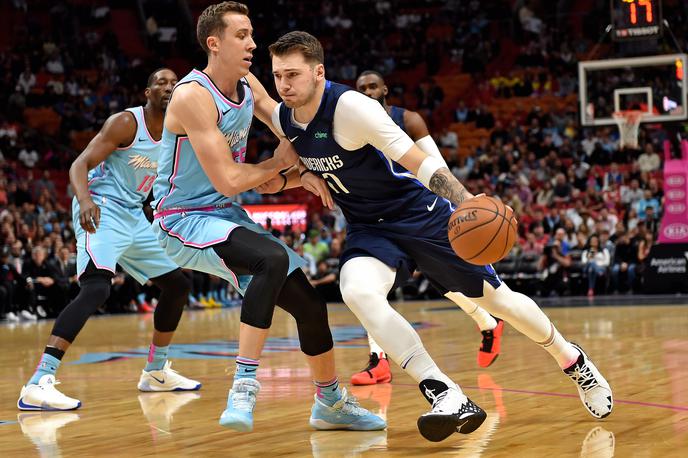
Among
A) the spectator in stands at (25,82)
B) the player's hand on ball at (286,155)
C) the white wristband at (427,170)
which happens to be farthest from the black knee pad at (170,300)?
the spectator in stands at (25,82)

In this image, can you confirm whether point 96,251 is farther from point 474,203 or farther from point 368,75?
point 474,203

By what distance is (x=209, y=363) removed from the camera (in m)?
7.83

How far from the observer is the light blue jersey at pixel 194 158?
4.71 metres

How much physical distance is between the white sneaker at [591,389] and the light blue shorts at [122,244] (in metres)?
2.61

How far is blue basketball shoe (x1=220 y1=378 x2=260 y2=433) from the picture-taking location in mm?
4109

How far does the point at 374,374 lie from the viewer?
6352 millimetres

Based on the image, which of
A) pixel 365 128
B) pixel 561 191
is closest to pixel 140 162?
pixel 365 128

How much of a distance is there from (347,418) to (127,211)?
2.32 m

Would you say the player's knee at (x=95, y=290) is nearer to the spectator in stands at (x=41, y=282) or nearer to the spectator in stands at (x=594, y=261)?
the spectator in stands at (x=41, y=282)

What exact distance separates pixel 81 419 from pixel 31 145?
18.5 m

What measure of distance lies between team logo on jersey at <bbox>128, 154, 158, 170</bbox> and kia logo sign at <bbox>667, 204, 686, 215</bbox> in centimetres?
1144

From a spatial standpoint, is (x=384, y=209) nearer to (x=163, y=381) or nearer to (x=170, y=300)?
(x=170, y=300)

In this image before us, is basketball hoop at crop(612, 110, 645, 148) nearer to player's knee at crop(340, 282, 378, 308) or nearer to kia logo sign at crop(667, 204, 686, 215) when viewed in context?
kia logo sign at crop(667, 204, 686, 215)

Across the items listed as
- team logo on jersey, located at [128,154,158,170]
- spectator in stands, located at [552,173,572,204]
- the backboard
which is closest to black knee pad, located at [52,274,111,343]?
team logo on jersey, located at [128,154,158,170]
